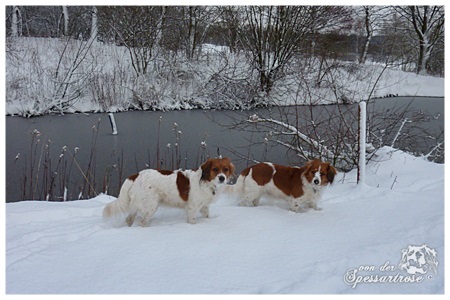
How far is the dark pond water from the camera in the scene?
6836 millimetres

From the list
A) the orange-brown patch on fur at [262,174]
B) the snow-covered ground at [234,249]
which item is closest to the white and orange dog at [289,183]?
the orange-brown patch on fur at [262,174]

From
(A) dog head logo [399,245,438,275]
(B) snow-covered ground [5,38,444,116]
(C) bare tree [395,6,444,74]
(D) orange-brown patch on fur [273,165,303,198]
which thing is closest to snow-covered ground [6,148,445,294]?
(A) dog head logo [399,245,438,275]

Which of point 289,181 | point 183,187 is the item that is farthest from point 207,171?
point 289,181

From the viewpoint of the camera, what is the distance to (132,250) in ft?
9.93

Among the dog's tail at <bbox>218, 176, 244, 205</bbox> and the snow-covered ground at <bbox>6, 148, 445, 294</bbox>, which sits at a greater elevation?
the dog's tail at <bbox>218, 176, 244, 205</bbox>

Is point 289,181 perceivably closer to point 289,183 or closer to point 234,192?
point 289,183

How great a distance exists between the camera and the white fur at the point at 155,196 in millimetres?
3811

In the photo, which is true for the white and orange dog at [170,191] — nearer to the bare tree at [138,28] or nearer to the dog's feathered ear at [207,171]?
the dog's feathered ear at [207,171]

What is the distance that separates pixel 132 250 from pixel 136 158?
5.56 m

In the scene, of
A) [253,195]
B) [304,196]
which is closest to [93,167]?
[253,195]

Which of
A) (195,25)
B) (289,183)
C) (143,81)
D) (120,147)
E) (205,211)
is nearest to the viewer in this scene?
(205,211)

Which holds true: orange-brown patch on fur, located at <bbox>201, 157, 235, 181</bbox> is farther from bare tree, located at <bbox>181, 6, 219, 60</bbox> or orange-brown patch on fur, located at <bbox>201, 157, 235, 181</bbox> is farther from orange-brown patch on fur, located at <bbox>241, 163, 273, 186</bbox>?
bare tree, located at <bbox>181, 6, 219, 60</bbox>

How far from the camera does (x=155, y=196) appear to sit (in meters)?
3.84

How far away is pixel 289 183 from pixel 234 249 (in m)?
1.52
